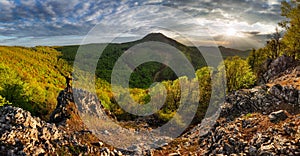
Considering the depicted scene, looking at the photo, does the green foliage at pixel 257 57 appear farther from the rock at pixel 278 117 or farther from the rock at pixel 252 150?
the rock at pixel 252 150

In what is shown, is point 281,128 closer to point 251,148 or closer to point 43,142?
point 251,148

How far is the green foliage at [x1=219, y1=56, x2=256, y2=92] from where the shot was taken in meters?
43.0

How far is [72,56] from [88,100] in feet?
540

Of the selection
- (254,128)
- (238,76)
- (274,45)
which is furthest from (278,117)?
(274,45)

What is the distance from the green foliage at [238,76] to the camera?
43000 mm

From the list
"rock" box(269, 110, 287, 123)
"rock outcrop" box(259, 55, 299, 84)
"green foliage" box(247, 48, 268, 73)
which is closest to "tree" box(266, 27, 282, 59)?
"green foliage" box(247, 48, 268, 73)

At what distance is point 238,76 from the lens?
44344mm

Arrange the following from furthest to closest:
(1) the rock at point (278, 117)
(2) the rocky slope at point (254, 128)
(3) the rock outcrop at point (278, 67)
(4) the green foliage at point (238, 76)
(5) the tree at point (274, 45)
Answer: (5) the tree at point (274, 45), (4) the green foliage at point (238, 76), (3) the rock outcrop at point (278, 67), (1) the rock at point (278, 117), (2) the rocky slope at point (254, 128)

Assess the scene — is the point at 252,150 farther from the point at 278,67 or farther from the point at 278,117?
the point at 278,67

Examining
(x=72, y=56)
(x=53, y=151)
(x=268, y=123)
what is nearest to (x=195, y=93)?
(x=268, y=123)

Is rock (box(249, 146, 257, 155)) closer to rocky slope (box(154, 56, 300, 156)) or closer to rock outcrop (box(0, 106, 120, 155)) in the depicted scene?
rocky slope (box(154, 56, 300, 156))

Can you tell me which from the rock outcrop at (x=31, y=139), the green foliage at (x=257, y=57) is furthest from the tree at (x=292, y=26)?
the rock outcrop at (x=31, y=139)

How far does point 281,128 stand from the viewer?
18.4 metres

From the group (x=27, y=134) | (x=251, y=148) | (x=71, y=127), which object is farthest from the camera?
(x=71, y=127)
